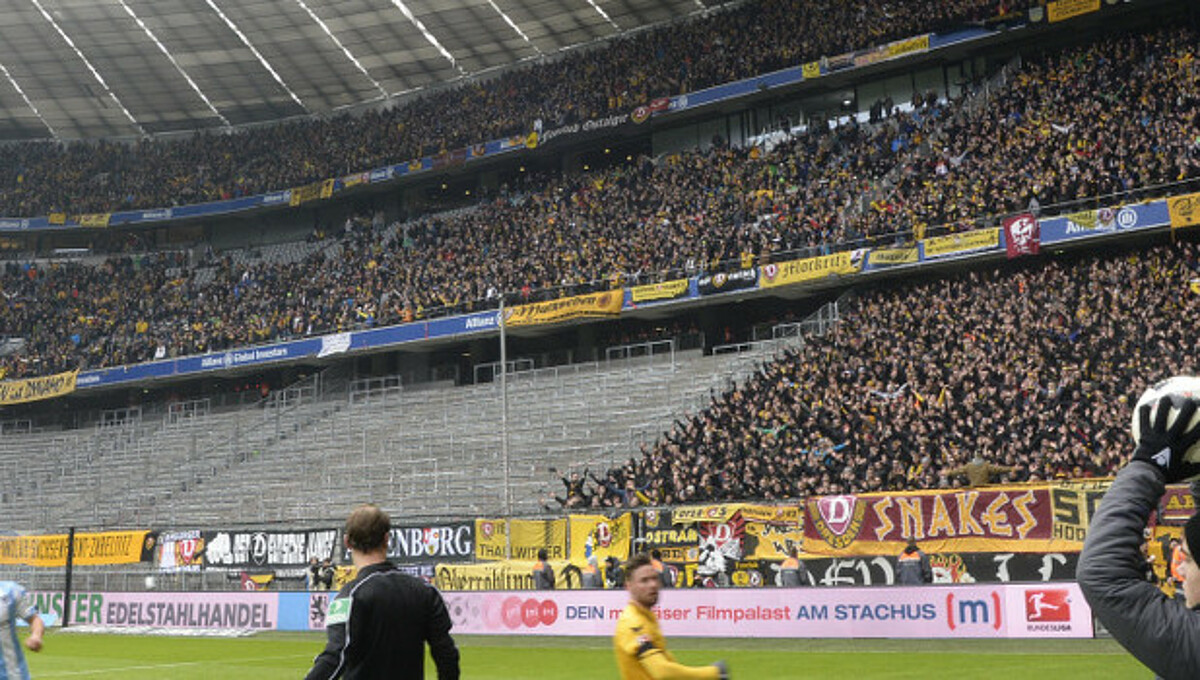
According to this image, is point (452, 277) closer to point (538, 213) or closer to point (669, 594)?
point (538, 213)

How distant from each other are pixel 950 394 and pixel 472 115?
3419 cm

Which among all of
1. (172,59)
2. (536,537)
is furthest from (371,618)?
(172,59)

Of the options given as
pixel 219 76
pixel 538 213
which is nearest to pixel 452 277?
pixel 538 213

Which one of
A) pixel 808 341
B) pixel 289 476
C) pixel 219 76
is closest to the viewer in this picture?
pixel 808 341

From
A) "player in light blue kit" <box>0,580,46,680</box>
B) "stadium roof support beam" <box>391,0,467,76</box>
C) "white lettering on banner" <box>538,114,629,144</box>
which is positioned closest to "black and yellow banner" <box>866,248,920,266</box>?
"white lettering on banner" <box>538,114,629,144</box>

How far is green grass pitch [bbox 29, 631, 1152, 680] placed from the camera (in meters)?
17.9

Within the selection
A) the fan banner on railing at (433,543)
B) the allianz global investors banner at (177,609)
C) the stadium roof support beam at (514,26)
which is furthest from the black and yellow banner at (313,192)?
the fan banner on railing at (433,543)

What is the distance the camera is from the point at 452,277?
52.3 meters

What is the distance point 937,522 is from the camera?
26391 millimetres

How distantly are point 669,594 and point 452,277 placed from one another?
28.7m

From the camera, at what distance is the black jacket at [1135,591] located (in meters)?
3.07

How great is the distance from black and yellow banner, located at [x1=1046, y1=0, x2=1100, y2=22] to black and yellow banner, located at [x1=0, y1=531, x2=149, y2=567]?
33.8 m

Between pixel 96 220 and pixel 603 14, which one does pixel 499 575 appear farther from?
pixel 96 220

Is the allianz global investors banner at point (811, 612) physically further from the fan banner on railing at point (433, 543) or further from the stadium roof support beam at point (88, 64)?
the stadium roof support beam at point (88, 64)
